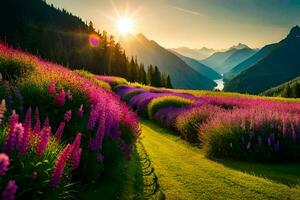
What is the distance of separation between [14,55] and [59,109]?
4.61m

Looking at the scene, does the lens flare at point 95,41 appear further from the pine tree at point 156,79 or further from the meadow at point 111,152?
the meadow at point 111,152

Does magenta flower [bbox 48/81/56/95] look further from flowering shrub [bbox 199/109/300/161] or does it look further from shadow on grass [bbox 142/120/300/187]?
flowering shrub [bbox 199/109/300/161]

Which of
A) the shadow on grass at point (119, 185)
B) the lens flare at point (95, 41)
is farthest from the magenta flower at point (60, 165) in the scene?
the lens flare at point (95, 41)

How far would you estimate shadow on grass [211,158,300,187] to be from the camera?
8727 millimetres

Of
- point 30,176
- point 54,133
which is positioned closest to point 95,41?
point 54,133

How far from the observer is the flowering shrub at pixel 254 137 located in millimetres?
11125

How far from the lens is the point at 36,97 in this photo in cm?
790

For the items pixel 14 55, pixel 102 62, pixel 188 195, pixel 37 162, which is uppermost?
pixel 102 62

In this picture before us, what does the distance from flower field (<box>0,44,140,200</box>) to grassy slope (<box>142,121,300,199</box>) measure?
1431mm

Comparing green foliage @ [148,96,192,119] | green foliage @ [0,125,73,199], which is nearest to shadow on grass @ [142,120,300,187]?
green foliage @ [0,125,73,199]

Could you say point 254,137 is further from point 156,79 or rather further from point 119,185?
point 156,79

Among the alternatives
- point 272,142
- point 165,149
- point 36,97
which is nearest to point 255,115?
point 272,142

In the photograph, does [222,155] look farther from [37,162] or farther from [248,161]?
[37,162]

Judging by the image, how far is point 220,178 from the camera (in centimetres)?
875
